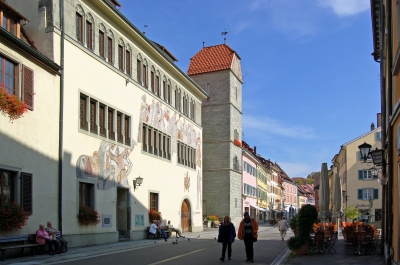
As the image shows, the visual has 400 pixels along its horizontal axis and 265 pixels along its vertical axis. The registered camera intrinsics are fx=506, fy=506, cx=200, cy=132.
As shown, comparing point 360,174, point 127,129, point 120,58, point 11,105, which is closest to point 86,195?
point 127,129

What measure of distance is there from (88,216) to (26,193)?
4.69m

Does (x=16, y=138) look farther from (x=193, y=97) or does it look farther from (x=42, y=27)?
(x=193, y=97)

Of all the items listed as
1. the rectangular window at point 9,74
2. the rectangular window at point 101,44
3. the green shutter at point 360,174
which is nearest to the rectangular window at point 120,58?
the rectangular window at point 101,44

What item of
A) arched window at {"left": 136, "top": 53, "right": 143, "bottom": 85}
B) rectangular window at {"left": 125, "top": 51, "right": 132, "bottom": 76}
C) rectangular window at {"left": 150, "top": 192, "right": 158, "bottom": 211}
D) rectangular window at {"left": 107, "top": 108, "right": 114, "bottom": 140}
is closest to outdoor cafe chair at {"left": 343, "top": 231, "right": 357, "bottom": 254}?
rectangular window at {"left": 107, "top": 108, "right": 114, "bottom": 140}

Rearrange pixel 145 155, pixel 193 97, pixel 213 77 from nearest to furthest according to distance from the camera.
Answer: pixel 145 155
pixel 193 97
pixel 213 77

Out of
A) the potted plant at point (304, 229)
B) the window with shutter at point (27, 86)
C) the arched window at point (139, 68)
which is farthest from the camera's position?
the arched window at point (139, 68)

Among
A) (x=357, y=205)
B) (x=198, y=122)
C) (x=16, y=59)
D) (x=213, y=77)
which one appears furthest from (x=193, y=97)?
(x=357, y=205)

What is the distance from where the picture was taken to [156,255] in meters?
18.4

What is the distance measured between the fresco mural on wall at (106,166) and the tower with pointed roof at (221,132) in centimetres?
2176

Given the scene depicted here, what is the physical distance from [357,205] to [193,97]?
3529cm

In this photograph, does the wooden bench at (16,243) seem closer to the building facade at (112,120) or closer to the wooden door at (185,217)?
the building facade at (112,120)

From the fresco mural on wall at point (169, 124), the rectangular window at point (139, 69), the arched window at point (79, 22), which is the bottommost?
the fresco mural on wall at point (169, 124)

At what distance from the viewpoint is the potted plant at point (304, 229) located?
1761 centimetres

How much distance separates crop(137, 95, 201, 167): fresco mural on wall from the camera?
3034cm
